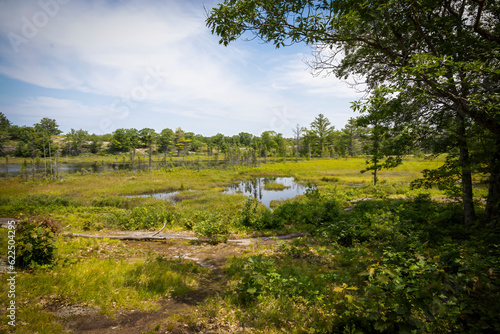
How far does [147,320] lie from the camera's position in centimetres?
398

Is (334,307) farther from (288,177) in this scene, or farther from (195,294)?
(288,177)

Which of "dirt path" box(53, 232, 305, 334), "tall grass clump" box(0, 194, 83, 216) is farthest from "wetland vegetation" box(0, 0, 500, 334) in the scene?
"tall grass clump" box(0, 194, 83, 216)

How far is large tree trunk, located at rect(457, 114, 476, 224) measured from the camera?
7.91m

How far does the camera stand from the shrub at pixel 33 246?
5152 millimetres

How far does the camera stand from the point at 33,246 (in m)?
5.23

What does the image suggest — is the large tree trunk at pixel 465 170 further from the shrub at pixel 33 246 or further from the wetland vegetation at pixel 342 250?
the shrub at pixel 33 246

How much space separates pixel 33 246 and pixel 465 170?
44.8ft

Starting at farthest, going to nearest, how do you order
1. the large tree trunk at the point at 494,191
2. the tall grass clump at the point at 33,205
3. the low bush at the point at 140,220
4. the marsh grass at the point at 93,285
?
the tall grass clump at the point at 33,205
the low bush at the point at 140,220
the large tree trunk at the point at 494,191
the marsh grass at the point at 93,285

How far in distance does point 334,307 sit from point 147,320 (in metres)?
3.51

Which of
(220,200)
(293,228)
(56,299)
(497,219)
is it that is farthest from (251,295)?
(220,200)

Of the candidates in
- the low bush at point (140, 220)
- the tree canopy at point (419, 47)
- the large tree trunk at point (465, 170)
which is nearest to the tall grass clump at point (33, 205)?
the low bush at point (140, 220)

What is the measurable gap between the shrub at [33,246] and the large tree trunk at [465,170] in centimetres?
1319

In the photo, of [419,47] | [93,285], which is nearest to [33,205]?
[93,285]

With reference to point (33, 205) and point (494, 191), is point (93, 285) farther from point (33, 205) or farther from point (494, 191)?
point (33, 205)
